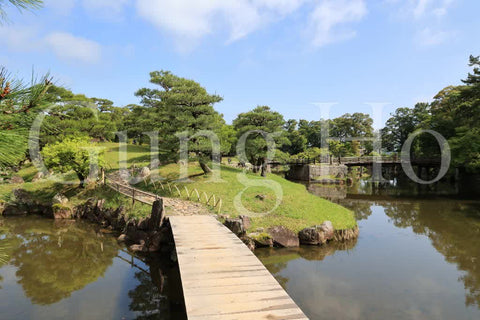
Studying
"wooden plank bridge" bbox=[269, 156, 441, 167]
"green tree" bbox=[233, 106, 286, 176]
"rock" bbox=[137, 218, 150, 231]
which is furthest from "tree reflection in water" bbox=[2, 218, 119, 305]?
"wooden plank bridge" bbox=[269, 156, 441, 167]

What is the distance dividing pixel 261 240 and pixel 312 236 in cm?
286

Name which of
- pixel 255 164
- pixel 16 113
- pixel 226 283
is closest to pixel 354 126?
pixel 255 164

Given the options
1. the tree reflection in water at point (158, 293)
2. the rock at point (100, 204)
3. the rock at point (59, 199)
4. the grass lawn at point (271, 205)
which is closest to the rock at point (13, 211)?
the rock at point (59, 199)

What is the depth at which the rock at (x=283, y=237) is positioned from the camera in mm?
15445

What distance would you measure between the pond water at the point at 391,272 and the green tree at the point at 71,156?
17.1 metres

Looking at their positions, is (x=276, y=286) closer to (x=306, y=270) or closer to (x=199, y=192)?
(x=306, y=270)

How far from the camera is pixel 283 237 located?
51.1ft

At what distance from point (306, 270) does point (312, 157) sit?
130ft

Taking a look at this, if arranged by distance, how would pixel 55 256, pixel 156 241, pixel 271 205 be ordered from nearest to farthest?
pixel 55 256 → pixel 156 241 → pixel 271 205

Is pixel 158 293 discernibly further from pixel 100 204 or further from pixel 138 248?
pixel 100 204

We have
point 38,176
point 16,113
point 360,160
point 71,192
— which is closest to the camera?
point 16,113

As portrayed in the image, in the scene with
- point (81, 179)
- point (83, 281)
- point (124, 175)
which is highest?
point (124, 175)

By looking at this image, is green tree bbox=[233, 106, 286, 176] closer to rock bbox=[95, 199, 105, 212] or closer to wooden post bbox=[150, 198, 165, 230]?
rock bbox=[95, 199, 105, 212]

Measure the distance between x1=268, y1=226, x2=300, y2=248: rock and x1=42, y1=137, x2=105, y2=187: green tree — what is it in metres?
16.7
